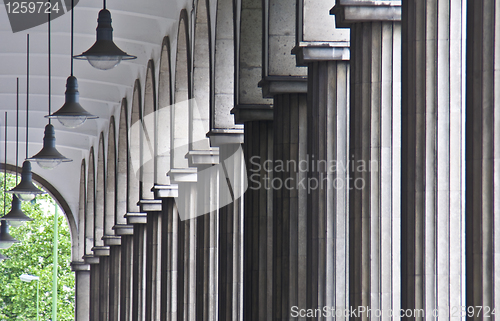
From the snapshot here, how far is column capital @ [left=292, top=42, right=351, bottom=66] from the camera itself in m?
9.48

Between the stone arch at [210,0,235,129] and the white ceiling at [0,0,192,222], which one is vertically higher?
the white ceiling at [0,0,192,222]

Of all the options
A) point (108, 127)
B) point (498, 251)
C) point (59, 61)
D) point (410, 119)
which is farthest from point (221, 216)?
point (108, 127)

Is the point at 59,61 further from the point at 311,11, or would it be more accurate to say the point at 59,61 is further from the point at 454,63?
the point at 454,63

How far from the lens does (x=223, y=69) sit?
48.0ft

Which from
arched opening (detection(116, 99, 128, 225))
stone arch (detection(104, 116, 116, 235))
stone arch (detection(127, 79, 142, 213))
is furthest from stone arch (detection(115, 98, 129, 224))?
stone arch (detection(104, 116, 116, 235))

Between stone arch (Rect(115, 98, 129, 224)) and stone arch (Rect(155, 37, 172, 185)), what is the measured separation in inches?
197

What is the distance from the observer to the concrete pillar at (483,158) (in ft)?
17.6

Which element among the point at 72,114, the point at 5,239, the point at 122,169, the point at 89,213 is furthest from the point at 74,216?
the point at 72,114

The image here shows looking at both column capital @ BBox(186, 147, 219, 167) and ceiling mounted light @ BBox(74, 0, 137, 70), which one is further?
column capital @ BBox(186, 147, 219, 167)

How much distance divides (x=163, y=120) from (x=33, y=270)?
142 feet

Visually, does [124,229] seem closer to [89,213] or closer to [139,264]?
[139,264]

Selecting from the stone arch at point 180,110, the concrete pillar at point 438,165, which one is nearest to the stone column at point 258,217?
the concrete pillar at point 438,165

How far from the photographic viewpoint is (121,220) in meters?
26.1

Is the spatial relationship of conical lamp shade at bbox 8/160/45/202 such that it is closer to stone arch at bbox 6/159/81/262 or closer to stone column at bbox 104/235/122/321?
stone column at bbox 104/235/122/321
